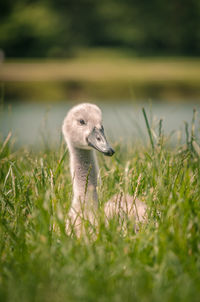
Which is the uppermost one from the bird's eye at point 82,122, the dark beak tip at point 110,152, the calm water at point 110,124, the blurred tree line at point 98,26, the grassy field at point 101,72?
the blurred tree line at point 98,26

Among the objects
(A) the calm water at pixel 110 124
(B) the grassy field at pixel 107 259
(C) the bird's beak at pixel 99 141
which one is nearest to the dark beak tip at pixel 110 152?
(C) the bird's beak at pixel 99 141

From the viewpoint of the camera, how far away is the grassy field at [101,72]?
133 ft

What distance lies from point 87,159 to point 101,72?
5189 centimetres

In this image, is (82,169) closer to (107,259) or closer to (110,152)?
(110,152)

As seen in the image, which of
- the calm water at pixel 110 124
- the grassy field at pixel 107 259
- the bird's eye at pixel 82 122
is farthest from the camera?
the calm water at pixel 110 124

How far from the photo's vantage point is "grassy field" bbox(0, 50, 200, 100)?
40.7m

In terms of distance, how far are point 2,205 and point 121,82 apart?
41985 mm

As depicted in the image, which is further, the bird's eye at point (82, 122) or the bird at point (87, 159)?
the bird's eye at point (82, 122)

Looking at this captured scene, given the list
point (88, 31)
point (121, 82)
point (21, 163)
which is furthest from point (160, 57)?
point (21, 163)

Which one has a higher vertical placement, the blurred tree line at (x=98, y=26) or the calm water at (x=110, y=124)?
the blurred tree line at (x=98, y=26)

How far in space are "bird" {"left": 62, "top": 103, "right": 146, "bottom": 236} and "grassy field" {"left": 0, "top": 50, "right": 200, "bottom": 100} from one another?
3105 cm

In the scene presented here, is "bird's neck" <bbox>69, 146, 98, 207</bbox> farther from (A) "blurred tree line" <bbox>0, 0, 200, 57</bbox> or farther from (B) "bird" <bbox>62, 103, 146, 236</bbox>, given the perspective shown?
(A) "blurred tree line" <bbox>0, 0, 200, 57</bbox>

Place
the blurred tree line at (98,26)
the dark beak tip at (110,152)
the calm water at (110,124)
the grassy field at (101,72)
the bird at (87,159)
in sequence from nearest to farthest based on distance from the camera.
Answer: the dark beak tip at (110,152), the bird at (87,159), the calm water at (110,124), the grassy field at (101,72), the blurred tree line at (98,26)

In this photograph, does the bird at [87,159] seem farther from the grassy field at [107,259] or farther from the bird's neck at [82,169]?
the grassy field at [107,259]
